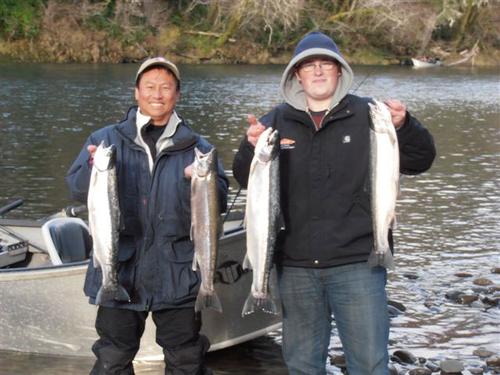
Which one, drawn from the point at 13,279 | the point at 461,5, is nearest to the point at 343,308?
the point at 13,279

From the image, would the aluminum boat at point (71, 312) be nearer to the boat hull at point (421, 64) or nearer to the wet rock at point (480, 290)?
the wet rock at point (480, 290)

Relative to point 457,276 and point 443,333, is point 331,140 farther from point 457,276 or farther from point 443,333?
point 457,276

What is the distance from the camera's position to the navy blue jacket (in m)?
4.79

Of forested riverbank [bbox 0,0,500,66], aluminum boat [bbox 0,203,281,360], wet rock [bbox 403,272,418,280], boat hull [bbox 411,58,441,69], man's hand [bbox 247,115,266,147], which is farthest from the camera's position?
boat hull [bbox 411,58,441,69]

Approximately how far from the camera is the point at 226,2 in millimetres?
53438

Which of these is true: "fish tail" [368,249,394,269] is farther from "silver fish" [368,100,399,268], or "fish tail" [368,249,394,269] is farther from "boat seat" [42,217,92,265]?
"boat seat" [42,217,92,265]

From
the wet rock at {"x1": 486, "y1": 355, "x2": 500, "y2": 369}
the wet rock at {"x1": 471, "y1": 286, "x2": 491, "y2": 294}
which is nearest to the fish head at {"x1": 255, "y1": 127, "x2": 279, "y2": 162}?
the wet rock at {"x1": 486, "y1": 355, "x2": 500, "y2": 369}

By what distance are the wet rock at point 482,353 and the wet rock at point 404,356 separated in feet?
2.08

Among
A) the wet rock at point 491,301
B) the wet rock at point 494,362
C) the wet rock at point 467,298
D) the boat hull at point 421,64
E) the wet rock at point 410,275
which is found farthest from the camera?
the boat hull at point 421,64

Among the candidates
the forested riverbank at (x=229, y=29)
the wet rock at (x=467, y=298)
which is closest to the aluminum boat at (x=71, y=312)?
the wet rock at (x=467, y=298)

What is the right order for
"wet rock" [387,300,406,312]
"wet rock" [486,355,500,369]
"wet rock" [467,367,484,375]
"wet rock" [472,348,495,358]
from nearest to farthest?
"wet rock" [467,367,484,375]
"wet rock" [486,355,500,369]
"wet rock" [472,348,495,358]
"wet rock" [387,300,406,312]

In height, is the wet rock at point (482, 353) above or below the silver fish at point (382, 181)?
below

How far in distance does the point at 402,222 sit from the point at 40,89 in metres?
22.1

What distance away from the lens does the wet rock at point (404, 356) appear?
7502mm
